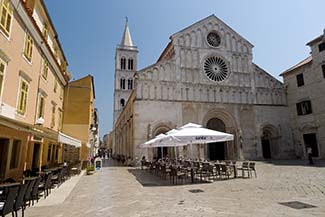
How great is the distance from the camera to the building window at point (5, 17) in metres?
A: 7.43

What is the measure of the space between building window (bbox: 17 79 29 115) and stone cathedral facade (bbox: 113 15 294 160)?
12.6m

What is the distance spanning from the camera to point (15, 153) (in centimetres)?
973

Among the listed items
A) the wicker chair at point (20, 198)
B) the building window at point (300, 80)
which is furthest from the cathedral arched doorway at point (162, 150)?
the wicker chair at point (20, 198)

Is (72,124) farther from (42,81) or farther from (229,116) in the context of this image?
(229,116)

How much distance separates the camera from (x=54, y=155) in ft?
54.3

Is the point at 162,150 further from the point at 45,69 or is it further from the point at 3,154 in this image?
the point at 3,154

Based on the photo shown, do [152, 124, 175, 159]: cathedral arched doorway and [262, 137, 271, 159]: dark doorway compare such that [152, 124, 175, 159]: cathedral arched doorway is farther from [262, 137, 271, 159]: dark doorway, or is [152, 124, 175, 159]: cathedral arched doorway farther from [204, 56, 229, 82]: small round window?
[262, 137, 271, 159]: dark doorway

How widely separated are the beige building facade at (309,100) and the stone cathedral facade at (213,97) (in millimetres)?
1082

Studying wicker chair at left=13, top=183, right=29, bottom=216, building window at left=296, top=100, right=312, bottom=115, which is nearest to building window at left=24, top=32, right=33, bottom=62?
wicker chair at left=13, top=183, right=29, bottom=216

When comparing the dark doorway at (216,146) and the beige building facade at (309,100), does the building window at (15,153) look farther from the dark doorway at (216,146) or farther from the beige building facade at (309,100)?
the beige building facade at (309,100)

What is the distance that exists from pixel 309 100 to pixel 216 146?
38.0ft

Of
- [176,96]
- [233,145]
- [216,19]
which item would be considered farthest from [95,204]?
[216,19]

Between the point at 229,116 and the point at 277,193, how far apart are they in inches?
714

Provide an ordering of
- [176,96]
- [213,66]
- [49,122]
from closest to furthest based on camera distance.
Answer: [49,122], [176,96], [213,66]
